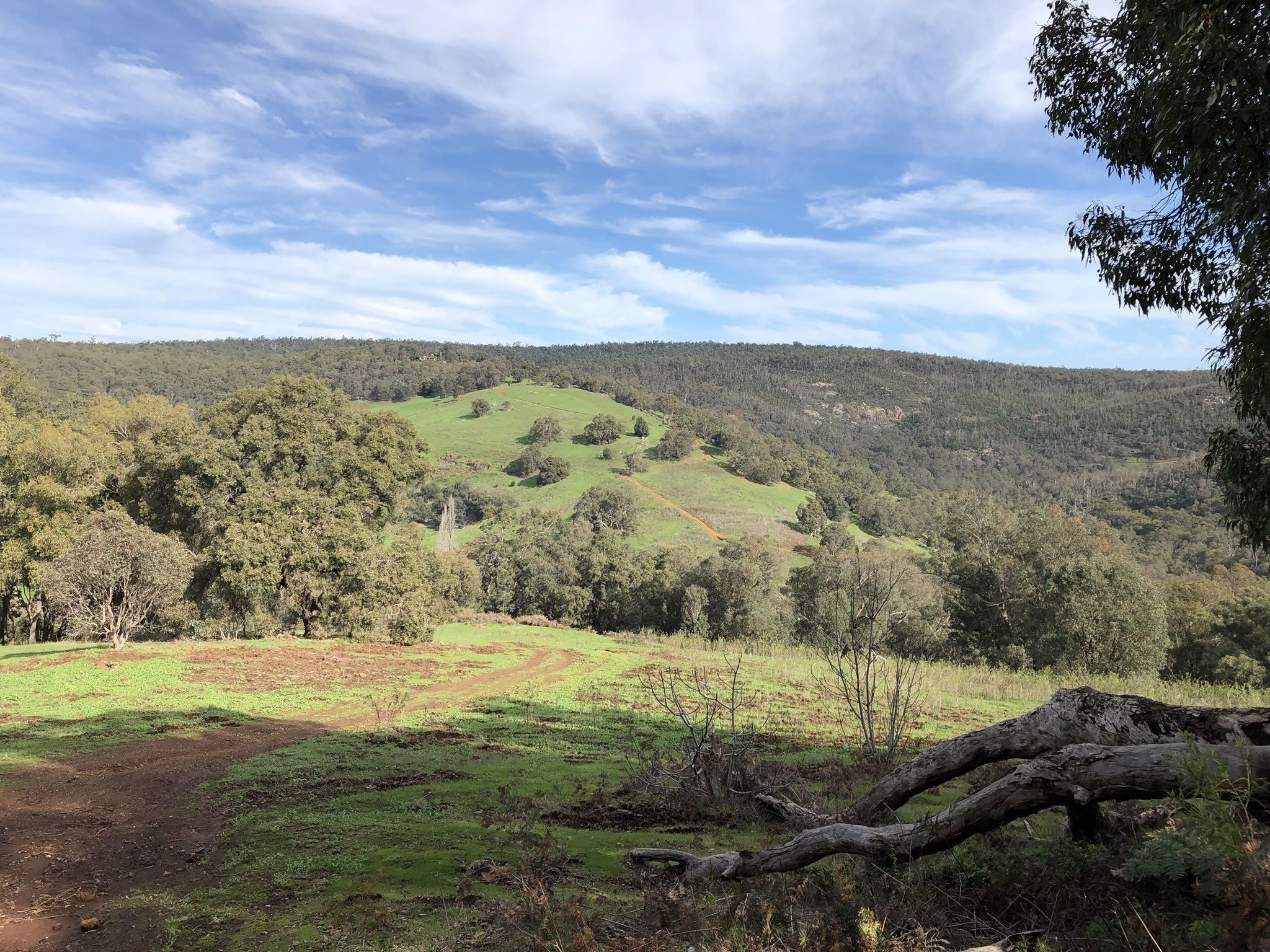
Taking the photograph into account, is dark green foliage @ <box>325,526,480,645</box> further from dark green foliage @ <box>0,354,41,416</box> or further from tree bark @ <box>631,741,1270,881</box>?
tree bark @ <box>631,741,1270,881</box>

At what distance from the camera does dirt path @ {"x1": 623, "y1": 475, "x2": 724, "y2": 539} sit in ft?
262

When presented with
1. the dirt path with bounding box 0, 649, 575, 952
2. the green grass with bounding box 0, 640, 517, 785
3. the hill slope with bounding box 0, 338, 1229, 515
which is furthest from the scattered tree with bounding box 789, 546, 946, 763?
the hill slope with bounding box 0, 338, 1229, 515

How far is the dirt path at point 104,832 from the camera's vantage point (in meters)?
5.42

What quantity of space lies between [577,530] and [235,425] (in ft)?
114

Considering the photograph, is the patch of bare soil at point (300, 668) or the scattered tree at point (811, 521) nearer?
the patch of bare soil at point (300, 668)

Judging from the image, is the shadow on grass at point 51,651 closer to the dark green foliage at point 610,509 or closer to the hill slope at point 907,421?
the dark green foliage at point 610,509

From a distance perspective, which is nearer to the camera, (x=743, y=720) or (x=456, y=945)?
(x=456, y=945)

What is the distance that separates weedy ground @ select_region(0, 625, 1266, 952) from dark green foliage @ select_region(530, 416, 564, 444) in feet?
286

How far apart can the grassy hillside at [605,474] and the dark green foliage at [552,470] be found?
1125mm

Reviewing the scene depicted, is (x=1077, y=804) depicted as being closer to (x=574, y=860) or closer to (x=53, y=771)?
(x=574, y=860)

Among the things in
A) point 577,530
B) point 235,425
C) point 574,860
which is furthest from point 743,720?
point 577,530

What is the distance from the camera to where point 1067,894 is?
423 centimetres

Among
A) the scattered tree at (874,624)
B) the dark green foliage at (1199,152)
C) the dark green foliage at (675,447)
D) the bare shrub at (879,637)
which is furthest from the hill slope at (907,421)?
the dark green foliage at (1199,152)

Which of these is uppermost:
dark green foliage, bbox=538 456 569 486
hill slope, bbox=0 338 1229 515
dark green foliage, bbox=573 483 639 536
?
hill slope, bbox=0 338 1229 515
